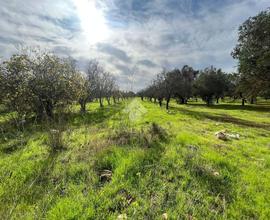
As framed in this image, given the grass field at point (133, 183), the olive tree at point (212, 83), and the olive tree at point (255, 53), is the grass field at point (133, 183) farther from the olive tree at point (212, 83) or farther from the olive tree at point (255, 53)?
the olive tree at point (212, 83)

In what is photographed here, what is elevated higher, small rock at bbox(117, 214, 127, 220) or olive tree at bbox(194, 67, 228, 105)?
olive tree at bbox(194, 67, 228, 105)

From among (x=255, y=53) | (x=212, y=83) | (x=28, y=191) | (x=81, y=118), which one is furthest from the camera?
(x=212, y=83)

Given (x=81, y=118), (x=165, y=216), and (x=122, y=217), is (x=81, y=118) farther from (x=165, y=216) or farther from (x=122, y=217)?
(x=165, y=216)

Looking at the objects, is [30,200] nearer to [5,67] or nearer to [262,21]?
[5,67]

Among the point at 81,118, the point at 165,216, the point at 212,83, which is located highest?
the point at 212,83

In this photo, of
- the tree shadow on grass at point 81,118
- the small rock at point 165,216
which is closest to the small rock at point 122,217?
the small rock at point 165,216

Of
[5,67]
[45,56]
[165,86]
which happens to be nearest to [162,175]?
[5,67]

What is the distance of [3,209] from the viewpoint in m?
3.32

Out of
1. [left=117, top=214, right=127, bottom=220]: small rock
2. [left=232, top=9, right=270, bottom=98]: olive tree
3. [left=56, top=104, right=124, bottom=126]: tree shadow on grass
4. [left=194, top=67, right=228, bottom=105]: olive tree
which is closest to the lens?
[left=117, top=214, right=127, bottom=220]: small rock

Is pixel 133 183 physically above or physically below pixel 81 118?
above

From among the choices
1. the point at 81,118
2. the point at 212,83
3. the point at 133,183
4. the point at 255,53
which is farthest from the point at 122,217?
the point at 212,83

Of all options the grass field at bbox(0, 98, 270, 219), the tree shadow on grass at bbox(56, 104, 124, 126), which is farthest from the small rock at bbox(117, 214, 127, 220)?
the tree shadow on grass at bbox(56, 104, 124, 126)

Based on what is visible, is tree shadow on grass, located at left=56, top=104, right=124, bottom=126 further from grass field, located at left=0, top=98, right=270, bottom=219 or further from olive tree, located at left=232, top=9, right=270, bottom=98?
olive tree, located at left=232, top=9, right=270, bottom=98

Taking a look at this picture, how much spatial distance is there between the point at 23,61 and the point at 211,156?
17.2 m
